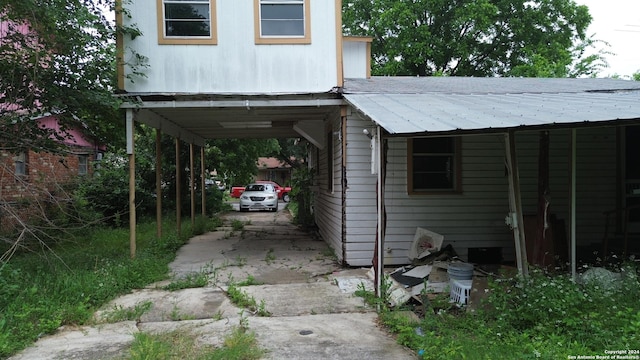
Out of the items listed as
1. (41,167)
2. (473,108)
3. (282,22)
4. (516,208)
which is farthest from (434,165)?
(41,167)

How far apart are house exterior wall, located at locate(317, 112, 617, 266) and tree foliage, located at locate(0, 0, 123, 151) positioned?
428cm

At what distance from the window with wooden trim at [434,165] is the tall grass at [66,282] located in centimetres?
457

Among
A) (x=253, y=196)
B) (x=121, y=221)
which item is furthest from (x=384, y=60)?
(x=121, y=221)

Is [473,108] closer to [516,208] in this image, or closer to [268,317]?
[516,208]

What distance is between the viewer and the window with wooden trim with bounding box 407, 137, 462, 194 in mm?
7281

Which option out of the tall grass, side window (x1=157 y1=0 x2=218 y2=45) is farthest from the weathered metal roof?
the tall grass

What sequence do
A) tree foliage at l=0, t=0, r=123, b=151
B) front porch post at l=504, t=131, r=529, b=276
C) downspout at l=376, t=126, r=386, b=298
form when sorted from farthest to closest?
tree foliage at l=0, t=0, r=123, b=151 → downspout at l=376, t=126, r=386, b=298 → front porch post at l=504, t=131, r=529, b=276

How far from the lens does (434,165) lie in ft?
24.2

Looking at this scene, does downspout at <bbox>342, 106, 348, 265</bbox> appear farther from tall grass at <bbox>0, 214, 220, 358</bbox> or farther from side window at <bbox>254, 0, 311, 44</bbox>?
tall grass at <bbox>0, 214, 220, 358</bbox>

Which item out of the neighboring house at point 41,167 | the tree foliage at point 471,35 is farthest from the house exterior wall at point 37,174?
the tree foliage at point 471,35

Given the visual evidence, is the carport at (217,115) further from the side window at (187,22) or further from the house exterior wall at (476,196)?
the house exterior wall at (476,196)

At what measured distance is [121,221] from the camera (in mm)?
12453

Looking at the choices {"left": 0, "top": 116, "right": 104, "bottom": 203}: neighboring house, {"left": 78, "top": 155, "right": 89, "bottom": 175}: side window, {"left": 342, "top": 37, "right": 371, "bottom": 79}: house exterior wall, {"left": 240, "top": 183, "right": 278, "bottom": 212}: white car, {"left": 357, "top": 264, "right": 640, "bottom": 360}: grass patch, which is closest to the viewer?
{"left": 357, "top": 264, "right": 640, "bottom": 360}: grass patch

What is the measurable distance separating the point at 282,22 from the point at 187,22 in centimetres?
167
